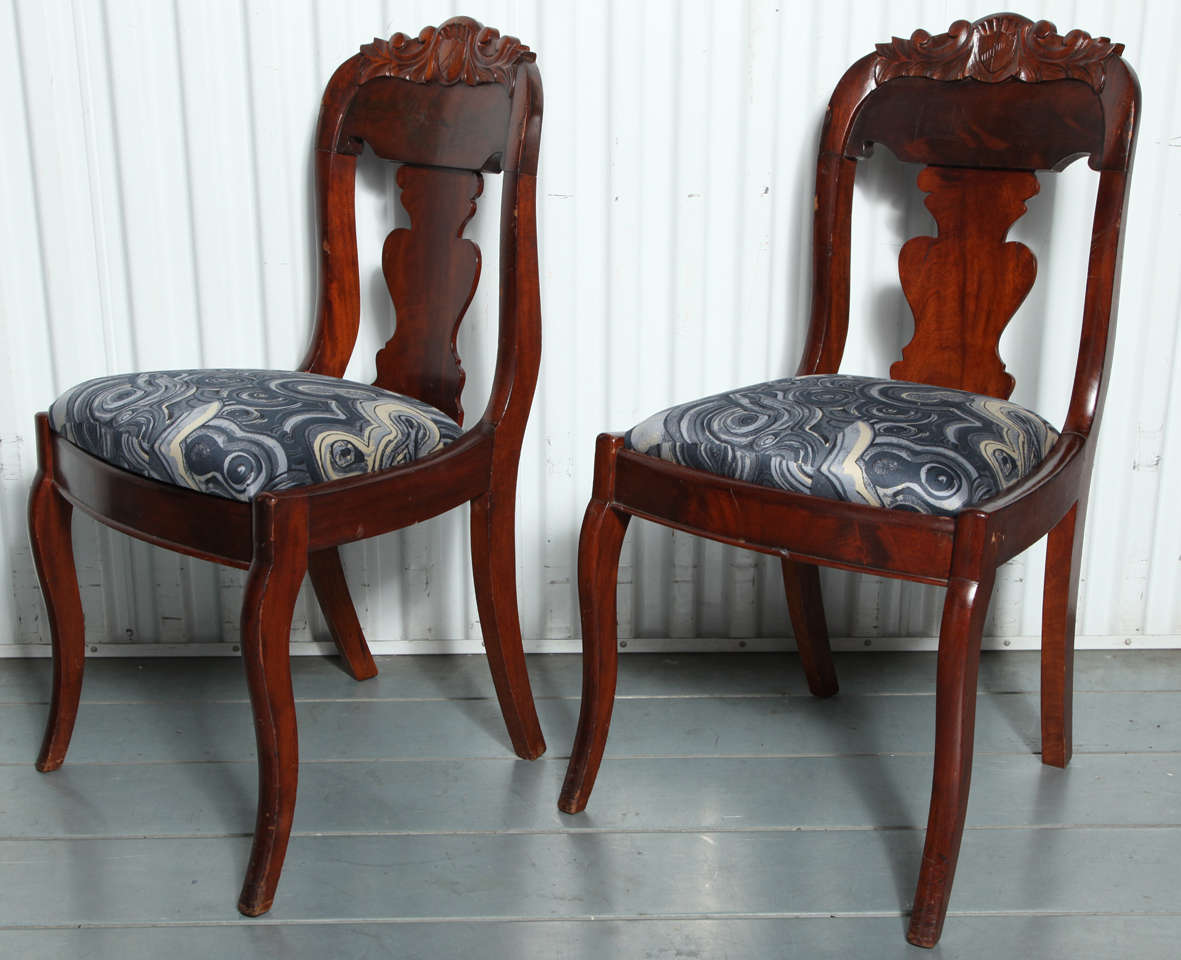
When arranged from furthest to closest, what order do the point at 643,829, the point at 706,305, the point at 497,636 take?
the point at 706,305 < the point at 497,636 < the point at 643,829

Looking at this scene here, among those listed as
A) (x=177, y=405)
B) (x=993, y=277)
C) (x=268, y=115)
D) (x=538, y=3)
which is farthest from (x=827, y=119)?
(x=177, y=405)

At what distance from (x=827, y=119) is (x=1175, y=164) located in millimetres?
540

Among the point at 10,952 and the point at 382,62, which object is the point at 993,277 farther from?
the point at 10,952

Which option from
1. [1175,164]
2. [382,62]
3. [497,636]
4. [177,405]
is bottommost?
[497,636]

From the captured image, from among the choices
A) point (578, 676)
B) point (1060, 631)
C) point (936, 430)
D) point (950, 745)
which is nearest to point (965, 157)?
point (936, 430)

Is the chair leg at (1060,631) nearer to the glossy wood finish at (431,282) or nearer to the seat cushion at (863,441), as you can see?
the seat cushion at (863,441)

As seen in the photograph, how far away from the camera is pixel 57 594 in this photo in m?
1.48

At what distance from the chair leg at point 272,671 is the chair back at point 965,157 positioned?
0.76 m

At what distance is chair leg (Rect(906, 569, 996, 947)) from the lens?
116cm

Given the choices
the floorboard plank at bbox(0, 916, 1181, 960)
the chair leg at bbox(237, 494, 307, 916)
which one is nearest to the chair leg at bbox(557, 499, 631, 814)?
the floorboard plank at bbox(0, 916, 1181, 960)

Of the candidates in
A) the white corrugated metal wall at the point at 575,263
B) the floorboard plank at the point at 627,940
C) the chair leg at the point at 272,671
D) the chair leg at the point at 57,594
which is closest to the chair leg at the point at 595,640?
the floorboard plank at the point at 627,940

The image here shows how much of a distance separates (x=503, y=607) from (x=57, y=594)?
55 centimetres

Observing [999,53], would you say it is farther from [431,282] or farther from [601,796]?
[601,796]

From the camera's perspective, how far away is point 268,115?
1.73 m
